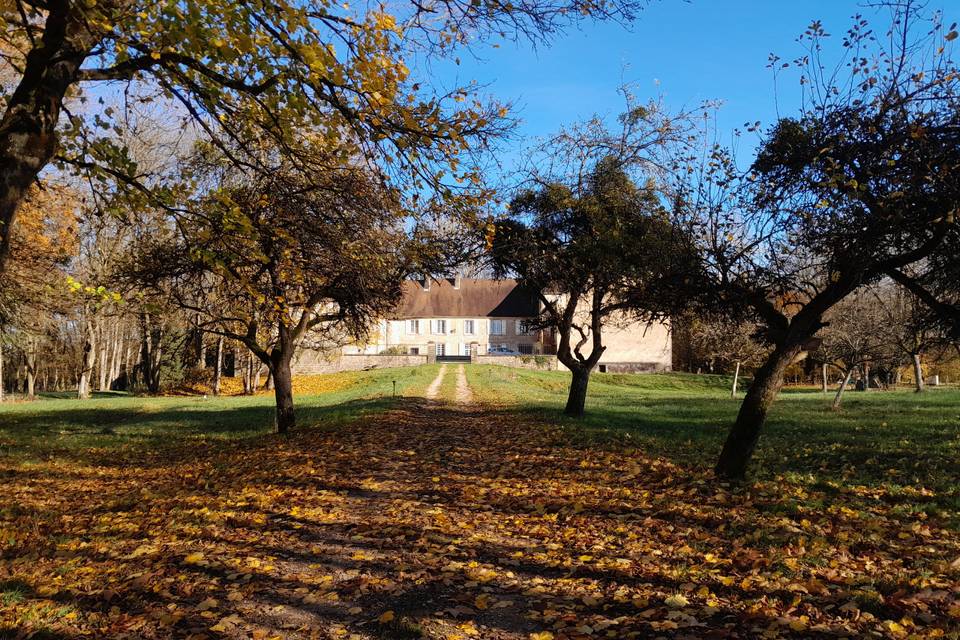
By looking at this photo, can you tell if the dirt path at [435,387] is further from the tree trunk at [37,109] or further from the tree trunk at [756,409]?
the tree trunk at [37,109]

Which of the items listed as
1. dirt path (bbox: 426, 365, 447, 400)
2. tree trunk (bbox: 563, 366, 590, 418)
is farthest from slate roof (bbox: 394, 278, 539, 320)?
tree trunk (bbox: 563, 366, 590, 418)

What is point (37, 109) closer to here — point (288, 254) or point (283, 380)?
point (288, 254)

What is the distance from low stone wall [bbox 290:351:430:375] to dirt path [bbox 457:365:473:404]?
9236 mm

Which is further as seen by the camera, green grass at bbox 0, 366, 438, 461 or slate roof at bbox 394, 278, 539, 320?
slate roof at bbox 394, 278, 539, 320

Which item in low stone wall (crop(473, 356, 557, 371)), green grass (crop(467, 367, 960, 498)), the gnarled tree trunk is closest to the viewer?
green grass (crop(467, 367, 960, 498))

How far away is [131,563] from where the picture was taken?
4957mm

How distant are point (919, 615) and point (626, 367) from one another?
44.4 m

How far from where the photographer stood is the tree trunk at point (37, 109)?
15.7 feet

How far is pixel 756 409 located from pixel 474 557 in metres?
4.67

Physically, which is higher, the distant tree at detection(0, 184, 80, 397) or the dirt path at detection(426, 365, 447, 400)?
the distant tree at detection(0, 184, 80, 397)

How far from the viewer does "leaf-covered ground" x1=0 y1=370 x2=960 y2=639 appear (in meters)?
3.86

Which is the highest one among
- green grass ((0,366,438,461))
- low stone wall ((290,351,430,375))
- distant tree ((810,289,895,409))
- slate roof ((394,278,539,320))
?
slate roof ((394,278,539,320))

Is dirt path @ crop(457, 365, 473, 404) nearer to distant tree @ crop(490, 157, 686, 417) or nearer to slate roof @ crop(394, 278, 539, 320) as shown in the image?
distant tree @ crop(490, 157, 686, 417)

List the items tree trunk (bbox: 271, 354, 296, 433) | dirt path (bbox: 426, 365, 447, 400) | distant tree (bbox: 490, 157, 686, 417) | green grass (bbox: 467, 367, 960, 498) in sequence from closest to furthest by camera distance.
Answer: green grass (bbox: 467, 367, 960, 498) < distant tree (bbox: 490, 157, 686, 417) < tree trunk (bbox: 271, 354, 296, 433) < dirt path (bbox: 426, 365, 447, 400)
